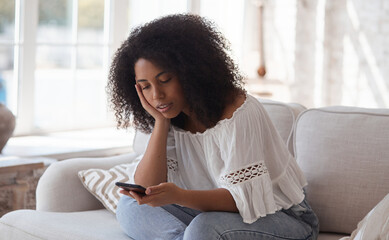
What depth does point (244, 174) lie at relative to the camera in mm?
1746

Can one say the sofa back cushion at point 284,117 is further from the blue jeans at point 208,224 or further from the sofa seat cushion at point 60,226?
the sofa seat cushion at point 60,226

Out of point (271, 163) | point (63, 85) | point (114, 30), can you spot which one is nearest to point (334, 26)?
point (114, 30)

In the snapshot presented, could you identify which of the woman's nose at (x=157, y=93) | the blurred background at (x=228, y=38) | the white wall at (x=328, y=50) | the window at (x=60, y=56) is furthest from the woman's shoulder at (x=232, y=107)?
the white wall at (x=328, y=50)

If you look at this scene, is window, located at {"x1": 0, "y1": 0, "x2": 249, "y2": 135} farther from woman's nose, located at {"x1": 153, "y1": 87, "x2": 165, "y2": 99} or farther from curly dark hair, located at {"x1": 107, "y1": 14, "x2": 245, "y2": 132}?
woman's nose, located at {"x1": 153, "y1": 87, "x2": 165, "y2": 99}

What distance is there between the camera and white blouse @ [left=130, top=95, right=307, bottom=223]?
174cm

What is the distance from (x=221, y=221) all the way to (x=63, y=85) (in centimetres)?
245

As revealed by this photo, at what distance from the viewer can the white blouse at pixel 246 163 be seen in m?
1.74

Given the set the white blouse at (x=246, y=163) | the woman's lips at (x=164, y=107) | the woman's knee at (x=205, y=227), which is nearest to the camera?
the woman's knee at (x=205, y=227)

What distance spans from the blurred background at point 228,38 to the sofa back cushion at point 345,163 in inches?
71.9

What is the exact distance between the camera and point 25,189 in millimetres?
2889

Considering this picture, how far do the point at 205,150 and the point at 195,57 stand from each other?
322mm

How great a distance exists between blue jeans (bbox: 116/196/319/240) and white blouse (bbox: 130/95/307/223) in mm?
33

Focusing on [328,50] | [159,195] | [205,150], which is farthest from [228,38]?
[159,195]

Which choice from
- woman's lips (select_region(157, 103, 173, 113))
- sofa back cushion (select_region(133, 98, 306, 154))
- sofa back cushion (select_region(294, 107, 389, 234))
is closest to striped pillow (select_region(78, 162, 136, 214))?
woman's lips (select_region(157, 103, 173, 113))
